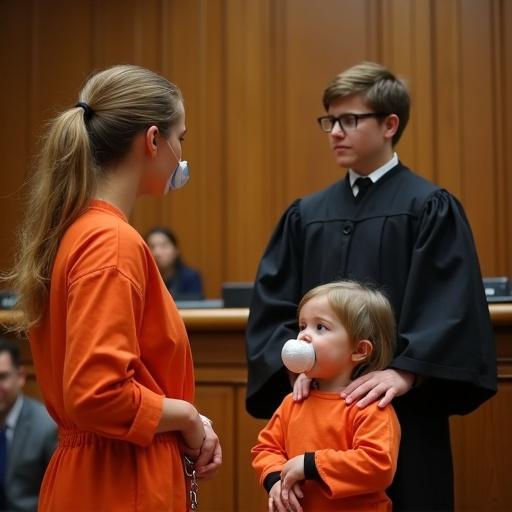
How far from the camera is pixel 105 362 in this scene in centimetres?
178

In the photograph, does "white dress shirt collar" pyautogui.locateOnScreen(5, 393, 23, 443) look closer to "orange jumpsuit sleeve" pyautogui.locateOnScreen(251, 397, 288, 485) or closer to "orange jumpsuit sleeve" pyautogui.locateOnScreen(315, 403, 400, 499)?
"orange jumpsuit sleeve" pyautogui.locateOnScreen(251, 397, 288, 485)

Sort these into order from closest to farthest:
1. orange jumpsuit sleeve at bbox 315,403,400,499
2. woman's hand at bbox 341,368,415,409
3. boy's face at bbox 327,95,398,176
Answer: orange jumpsuit sleeve at bbox 315,403,400,499 → woman's hand at bbox 341,368,415,409 → boy's face at bbox 327,95,398,176

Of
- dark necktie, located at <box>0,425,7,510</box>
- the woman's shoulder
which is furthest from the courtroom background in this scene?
the woman's shoulder

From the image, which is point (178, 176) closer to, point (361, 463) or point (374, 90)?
point (361, 463)

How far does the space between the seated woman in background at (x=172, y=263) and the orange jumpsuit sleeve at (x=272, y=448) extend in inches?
169

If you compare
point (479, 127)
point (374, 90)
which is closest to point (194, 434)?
point (374, 90)

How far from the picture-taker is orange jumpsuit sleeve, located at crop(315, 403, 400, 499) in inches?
92.1

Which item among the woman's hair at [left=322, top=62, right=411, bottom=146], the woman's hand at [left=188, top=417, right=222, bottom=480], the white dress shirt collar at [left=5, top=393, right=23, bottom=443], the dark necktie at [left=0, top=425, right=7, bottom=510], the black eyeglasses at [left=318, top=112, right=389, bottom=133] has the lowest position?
the dark necktie at [left=0, top=425, right=7, bottom=510]

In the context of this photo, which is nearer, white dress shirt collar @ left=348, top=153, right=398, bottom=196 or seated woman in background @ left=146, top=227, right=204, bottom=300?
white dress shirt collar @ left=348, top=153, right=398, bottom=196

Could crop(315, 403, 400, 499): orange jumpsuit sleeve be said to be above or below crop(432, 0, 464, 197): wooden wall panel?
below

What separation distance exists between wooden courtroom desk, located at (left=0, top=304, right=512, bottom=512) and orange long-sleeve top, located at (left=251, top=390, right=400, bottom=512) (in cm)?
101

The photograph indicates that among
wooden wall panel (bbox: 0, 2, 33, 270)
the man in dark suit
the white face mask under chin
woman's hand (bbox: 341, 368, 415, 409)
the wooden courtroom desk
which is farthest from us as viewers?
wooden wall panel (bbox: 0, 2, 33, 270)

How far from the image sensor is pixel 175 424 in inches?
75.5

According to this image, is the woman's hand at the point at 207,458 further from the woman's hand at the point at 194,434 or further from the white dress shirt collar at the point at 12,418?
the white dress shirt collar at the point at 12,418
